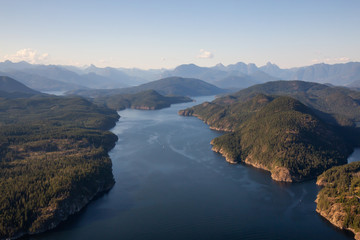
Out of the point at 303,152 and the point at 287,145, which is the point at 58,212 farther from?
the point at 303,152

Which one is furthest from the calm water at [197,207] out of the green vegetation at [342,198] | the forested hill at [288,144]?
the forested hill at [288,144]

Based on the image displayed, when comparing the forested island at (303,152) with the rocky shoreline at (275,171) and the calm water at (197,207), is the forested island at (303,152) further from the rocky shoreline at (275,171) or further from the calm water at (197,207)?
the calm water at (197,207)

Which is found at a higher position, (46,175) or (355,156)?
(46,175)

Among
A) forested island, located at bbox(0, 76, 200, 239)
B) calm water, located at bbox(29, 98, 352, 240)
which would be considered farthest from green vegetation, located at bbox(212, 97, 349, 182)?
forested island, located at bbox(0, 76, 200, 239)

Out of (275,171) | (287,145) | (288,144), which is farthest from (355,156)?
(275,171)

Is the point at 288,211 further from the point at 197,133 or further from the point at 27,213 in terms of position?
the point at 197,133

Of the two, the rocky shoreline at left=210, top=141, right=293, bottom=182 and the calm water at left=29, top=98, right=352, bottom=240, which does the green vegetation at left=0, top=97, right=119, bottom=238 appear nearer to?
the calm water at left=29, top=98, right=352, bottom=240

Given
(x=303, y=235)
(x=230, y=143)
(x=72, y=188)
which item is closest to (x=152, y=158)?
(x=230, y=143)
